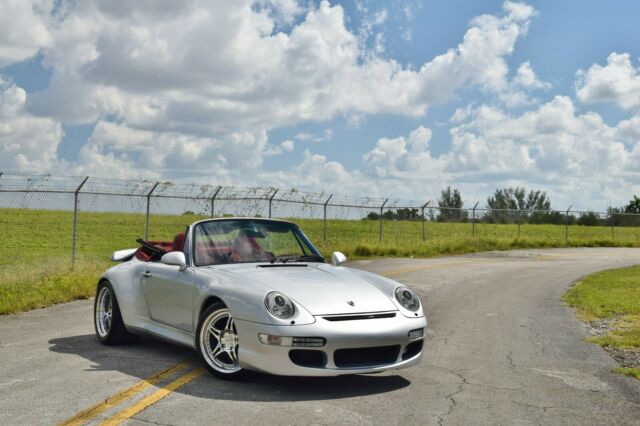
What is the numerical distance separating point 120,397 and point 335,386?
5.50 feet

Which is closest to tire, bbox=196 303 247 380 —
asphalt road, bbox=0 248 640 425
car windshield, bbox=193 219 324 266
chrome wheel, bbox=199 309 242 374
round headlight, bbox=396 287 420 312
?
chrome wheel, bbox=199 309 242 374

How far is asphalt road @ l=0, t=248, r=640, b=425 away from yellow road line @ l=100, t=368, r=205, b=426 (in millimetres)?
13

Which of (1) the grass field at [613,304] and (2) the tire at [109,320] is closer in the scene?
(2) the tire at [109,320]

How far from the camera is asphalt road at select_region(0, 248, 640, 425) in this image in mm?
5000

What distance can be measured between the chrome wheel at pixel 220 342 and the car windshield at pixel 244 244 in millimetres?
806

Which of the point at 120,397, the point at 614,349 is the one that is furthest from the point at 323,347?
the point at 614,349

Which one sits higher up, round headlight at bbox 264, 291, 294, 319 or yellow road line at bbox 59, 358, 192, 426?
round headlight at bbox 264, 291, 294, 319

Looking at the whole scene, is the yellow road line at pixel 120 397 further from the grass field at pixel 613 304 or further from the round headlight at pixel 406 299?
the grass field at pixel 613 304

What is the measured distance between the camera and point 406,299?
624cm

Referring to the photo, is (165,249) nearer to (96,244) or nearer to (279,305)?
(279,305)

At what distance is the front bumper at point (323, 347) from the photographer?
5.41 metres

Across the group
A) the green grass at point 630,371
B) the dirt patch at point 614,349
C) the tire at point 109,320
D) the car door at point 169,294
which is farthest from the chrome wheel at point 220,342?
the dirt patch at point 614,349

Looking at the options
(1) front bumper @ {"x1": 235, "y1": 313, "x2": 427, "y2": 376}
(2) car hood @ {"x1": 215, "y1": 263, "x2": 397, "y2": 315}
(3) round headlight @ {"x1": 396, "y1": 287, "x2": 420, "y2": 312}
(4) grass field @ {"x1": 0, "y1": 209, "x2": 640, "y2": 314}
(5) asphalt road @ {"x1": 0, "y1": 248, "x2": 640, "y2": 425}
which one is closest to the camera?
(5) asphalt road @ {"x1": 0, "y1": 248, "x2": 640, "y2": 425}

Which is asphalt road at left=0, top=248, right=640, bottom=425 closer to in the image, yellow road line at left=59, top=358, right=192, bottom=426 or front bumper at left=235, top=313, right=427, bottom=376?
yellow road line at left=59, top=358, right=192, bottom=426
